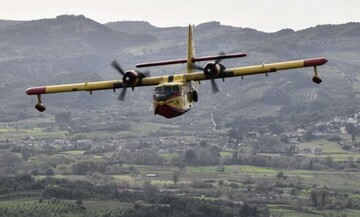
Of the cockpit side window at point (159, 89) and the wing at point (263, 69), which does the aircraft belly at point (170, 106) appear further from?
the wing at point (263, 69)

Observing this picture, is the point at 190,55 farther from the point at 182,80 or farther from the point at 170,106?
the point at 170,106

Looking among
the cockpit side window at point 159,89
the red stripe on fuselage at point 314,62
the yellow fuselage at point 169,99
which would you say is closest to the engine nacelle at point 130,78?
the yellow fuselage at point 169,99

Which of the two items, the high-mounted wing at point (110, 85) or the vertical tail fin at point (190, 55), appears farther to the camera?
the vertical tail fin at point (190, 55)

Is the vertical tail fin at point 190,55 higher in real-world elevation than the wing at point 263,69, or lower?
higher

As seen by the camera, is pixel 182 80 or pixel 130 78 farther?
pixel 182 80

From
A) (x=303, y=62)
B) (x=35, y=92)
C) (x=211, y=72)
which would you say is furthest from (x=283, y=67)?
(x=35, y=92)

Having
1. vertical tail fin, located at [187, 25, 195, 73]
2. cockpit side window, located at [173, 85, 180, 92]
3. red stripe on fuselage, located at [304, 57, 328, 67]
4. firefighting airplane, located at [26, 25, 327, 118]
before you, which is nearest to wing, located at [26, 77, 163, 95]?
firefighting airplane, located at [26, 25, 327, 118]

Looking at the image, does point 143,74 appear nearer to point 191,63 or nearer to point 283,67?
point 191,63

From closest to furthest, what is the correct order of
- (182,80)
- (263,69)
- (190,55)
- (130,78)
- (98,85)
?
(263,69) → (130,78) → (182,80) → (98,85) → (190,55)

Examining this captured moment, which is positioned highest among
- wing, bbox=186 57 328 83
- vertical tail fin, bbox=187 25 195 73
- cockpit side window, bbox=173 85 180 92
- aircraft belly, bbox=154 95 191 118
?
vertical tail fin, bbox=187 25 195 73

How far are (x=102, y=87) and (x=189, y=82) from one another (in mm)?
10771

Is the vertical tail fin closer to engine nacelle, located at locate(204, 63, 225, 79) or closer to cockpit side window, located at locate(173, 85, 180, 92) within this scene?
engine nacelle, located at locate(204, 63, 225, 79)

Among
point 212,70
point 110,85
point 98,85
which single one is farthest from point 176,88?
point 98,85

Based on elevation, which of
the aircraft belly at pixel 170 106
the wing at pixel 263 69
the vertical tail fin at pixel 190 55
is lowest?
the aircraft belly at pixel 170 106
